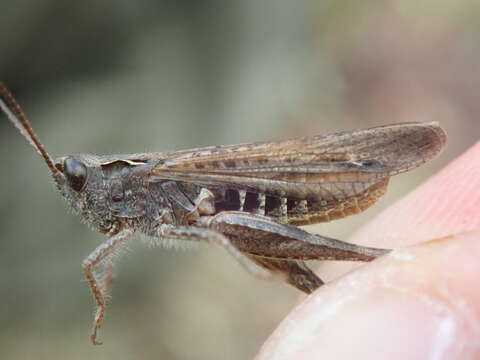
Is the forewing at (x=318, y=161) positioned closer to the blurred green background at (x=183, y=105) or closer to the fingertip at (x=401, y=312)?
the fingertip at (x=401, y=312)

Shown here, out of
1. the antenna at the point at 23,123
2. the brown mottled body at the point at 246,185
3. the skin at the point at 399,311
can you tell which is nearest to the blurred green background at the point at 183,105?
the brown mottled body at the point at 246,185

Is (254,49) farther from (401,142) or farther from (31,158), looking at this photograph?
(401,142)

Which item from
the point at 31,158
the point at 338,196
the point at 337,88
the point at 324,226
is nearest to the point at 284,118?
the point at 337,88

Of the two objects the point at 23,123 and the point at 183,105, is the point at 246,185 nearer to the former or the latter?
the point at 23,123

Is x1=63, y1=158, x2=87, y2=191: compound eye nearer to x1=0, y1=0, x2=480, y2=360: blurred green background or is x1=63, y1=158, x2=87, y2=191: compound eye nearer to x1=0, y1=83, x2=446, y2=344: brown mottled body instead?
x1=0, y1=83, x2=446, y2=344: brown mottled body

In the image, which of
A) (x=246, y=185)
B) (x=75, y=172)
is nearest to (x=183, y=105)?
(x=75, y=172)
